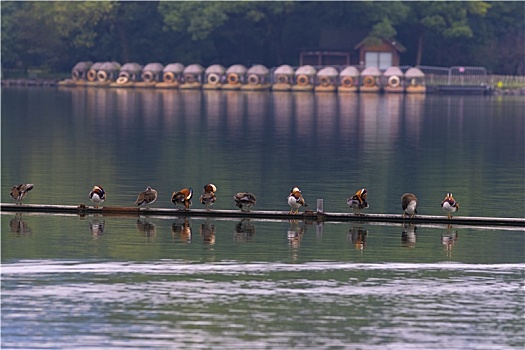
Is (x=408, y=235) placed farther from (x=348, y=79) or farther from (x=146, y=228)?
(x=348, y=79)

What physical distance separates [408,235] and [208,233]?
465 centimetres

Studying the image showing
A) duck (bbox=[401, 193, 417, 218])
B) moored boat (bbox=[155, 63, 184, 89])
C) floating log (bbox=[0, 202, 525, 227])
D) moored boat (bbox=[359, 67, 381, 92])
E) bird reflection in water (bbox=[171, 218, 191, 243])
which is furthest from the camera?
moored boat (bbox=[155, 63, 184, 89])

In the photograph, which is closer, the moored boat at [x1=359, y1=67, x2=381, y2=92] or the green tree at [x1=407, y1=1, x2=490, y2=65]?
the moored boat at [x1=359, y1=67, x2=381, y2=92]

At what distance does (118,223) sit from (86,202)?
4904 mm

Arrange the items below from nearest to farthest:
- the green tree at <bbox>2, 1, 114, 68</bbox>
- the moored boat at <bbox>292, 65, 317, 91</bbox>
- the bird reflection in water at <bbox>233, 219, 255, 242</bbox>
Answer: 1. the bird reflection in water at <bbox>233, 219, 255, 242</bbox>
2. the moored boat at <bbox>292, 65, 317, 91</bbox>
3. the green tree at <bbox>2, 1, 114, 68</bbox>

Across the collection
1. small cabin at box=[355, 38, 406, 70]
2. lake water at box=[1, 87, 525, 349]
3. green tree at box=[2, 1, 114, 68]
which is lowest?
lake water at box=[1, 87, 525, 349]

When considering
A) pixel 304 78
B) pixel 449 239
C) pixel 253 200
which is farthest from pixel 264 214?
pixel 304 78

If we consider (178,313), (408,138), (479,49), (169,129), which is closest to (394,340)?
(178,313)

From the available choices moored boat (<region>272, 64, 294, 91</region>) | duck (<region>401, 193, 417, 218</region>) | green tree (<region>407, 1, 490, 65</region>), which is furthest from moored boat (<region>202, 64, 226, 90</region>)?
duck (<region>401, 193, 417, 218</region>)

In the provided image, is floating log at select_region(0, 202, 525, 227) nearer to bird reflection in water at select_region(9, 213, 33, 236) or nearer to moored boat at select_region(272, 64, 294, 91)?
bird reflection in water at select_region(9, 213, 33, 236)

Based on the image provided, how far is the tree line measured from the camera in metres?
140

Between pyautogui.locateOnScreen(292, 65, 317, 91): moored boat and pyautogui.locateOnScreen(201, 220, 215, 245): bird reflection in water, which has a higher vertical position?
pyautogui.locateOnScreen(292, 65, 317, 91): moored boat

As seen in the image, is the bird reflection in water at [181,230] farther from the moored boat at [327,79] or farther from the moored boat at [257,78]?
the moored boat at [257,78]

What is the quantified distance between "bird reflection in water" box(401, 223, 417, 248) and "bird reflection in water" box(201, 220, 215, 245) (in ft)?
14.2
